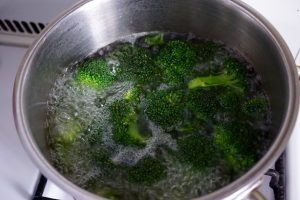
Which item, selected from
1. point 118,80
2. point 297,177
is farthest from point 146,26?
point 297,177

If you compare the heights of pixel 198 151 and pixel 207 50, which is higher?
pixel 207 50

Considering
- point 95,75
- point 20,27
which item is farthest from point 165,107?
point 20,27

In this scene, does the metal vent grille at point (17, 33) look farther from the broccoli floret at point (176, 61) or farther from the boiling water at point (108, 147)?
the broccoli floret at point (176, 61)

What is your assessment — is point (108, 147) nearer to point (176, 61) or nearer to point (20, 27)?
point (176, 61)

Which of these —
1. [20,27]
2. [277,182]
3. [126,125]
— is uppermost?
[20,27]

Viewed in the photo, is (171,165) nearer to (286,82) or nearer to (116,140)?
(116,140)

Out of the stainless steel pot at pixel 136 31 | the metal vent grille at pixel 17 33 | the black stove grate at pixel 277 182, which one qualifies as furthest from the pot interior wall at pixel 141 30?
the metal vent grille at pixel 17 33
